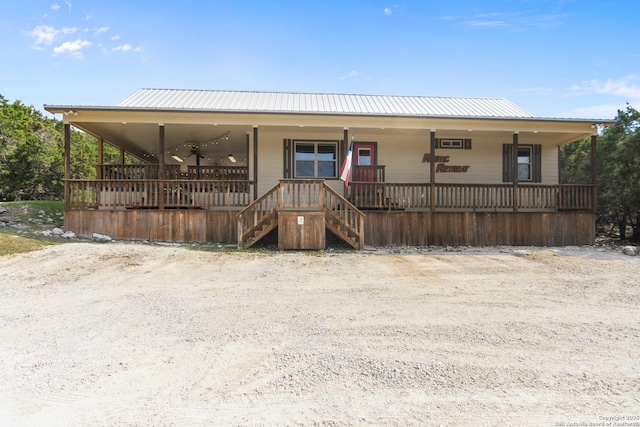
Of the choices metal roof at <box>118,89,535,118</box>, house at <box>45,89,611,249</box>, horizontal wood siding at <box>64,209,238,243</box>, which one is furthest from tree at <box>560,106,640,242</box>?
horizontal wood siding at <box>64,209,238,243</box>

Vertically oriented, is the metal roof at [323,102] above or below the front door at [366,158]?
above

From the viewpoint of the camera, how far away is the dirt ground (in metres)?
2.23

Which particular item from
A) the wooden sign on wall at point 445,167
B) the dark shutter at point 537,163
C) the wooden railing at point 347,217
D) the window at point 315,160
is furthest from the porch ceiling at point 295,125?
the wooden railing at point 347,217

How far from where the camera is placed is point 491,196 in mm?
10695

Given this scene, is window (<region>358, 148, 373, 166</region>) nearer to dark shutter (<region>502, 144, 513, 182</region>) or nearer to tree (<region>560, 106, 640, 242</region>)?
dark shutter (<region>502, 144, 513, 182</region>)

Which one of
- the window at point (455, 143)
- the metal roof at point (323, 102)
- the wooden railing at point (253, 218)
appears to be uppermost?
the metal roof at point (323, 102)

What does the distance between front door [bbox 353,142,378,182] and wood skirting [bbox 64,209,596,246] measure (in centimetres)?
183

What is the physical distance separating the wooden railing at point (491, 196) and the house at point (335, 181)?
0.11 ft

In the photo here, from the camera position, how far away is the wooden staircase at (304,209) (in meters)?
8.95

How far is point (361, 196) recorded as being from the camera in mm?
10430

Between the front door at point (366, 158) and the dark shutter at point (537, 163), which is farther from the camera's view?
the dark shutter at point (537, 163)

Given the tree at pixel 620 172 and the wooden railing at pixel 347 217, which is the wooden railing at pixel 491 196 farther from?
the tree at pixel 620 172

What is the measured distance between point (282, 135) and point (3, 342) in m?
9.64

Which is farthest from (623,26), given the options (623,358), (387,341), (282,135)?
(387,341)
